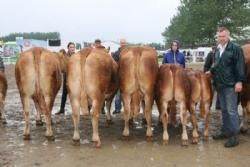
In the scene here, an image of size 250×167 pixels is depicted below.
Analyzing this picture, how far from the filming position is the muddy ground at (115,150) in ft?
22.7

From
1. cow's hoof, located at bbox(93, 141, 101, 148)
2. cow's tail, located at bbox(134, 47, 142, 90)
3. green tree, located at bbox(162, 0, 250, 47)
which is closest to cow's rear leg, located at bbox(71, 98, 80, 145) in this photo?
cow's hoof, located at bbox(93, 141, 101, 148)

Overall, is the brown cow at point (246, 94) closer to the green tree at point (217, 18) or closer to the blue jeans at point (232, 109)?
the blue jeans at point (232, 109)

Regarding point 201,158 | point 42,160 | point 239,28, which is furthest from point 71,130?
point 239,28

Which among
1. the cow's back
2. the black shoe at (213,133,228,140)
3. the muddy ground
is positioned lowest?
the muddy ground

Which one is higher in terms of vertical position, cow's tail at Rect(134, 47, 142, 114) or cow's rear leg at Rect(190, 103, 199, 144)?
cow's tail at Rect(134, 47, 142, 114)

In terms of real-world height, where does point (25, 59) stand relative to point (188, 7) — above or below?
below

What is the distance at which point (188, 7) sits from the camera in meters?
60.2

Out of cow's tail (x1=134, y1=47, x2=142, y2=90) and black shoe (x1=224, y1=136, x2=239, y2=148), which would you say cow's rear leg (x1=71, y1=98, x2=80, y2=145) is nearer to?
cow's tail (x1=134, y1=47, x2=142, y2=90)

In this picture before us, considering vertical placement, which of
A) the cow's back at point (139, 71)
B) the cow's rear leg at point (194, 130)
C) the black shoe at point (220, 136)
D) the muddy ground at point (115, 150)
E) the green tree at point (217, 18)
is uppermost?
the green tree at point (217, 18)

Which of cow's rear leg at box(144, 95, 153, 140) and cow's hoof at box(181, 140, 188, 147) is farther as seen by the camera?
cow's rear leg at box(144, 95, 153, 140)

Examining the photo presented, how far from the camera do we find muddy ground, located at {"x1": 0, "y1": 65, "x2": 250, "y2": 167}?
691 cm

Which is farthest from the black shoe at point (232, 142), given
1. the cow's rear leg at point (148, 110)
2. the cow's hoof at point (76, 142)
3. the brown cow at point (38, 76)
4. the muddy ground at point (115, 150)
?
the brown cow at point (38, 76)

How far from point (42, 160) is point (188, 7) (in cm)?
5518

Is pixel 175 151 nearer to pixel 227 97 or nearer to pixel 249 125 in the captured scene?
pixel 227 97
